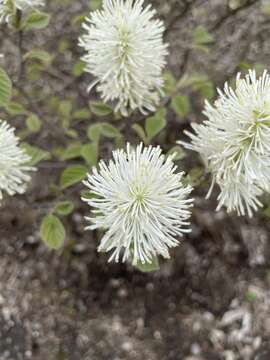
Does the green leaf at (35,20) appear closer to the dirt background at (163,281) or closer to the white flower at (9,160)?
the white flower at (9,160)

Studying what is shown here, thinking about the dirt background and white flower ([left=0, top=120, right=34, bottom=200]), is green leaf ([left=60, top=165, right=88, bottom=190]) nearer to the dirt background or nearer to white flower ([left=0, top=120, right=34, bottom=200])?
white flower ([left=0, top=120, right=34, bottom=200])

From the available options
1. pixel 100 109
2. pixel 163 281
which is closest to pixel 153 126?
pixel 100 109

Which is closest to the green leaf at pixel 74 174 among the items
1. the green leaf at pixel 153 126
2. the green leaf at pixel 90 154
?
the green leaf at pixel 90 154

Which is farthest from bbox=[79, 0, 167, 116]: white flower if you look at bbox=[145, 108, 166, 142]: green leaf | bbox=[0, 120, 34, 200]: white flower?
bbox=[0, 120, 34, 200]: white flower

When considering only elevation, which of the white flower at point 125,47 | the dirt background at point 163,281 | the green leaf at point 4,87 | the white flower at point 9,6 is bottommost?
the dirt background at point 163,281

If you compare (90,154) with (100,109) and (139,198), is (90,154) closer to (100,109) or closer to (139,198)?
(100,109)

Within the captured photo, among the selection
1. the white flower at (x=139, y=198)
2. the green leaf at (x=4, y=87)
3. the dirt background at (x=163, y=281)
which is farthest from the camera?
the dirt background at (x=163, y=281)

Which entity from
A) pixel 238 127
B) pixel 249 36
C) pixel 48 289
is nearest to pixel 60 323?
pixel 48 289
